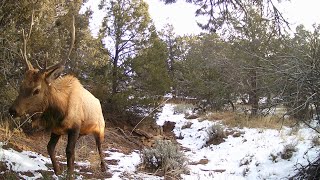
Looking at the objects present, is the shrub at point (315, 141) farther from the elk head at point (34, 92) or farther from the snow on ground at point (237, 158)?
the elk head at point (34, 92)

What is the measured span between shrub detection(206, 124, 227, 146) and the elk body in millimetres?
6180

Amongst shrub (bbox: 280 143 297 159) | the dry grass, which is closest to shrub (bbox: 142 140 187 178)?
shrub (bbox: 280 143 297 159)

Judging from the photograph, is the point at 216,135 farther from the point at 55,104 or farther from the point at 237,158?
the point at 55,104

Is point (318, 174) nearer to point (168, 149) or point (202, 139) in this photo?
point (168, 149)

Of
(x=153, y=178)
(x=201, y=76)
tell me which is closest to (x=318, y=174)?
(x=153, y=178)

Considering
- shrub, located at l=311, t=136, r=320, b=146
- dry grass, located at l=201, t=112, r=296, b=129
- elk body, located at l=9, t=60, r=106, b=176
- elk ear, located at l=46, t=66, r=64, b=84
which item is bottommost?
shrub, located at l=311, t=136, r=320, b=146

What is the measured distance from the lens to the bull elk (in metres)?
5.09

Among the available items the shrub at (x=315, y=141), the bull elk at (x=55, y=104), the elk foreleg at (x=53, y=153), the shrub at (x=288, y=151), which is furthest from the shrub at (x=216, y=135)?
the elk foreleg at (x=53, y=153)

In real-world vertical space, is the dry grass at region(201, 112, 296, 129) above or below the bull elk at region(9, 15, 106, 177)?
below

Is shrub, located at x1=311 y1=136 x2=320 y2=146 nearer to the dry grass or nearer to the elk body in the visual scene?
the dry grass

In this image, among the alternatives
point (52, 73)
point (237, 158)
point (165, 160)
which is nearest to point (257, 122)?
point (237, 158)

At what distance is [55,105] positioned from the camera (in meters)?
5.52

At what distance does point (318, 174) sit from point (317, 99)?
4.48 ft

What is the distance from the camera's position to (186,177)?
25.3 ft
